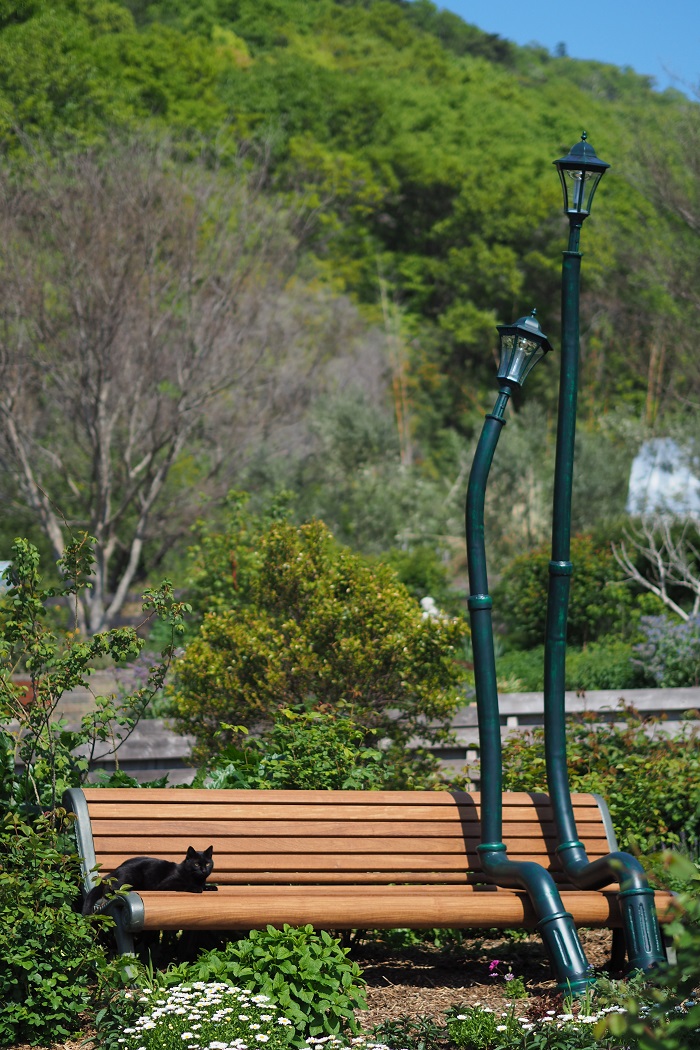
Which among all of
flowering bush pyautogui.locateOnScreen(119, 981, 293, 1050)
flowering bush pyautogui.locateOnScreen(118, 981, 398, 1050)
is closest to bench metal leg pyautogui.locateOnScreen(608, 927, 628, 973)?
flowering bush pyautogui.locateOnScreen(118, 981, 398, 1050)

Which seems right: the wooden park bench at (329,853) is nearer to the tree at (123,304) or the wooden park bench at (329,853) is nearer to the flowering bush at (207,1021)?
the flowering bush at (207,1021)

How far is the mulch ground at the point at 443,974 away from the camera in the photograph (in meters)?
4.54

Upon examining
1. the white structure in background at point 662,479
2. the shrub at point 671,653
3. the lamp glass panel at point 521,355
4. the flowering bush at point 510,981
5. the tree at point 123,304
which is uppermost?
the tree at point 123,304

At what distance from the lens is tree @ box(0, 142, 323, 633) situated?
46.7 feet

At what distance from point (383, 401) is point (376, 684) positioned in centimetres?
2659

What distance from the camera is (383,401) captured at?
111 ft

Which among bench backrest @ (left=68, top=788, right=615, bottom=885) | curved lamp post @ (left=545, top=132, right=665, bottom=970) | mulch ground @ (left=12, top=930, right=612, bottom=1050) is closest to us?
mulch ground @ (left=12, top=930, right=612, bottom=1050)

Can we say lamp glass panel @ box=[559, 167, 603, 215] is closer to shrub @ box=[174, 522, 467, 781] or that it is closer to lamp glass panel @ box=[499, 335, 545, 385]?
lamp glass panel @ box=[499, 335, 545, 385]

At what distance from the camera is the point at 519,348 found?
17.4 feet

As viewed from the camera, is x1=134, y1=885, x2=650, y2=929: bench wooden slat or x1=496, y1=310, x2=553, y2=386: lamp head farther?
x1=496, y1=310, x2=553, y2=386: lamp head

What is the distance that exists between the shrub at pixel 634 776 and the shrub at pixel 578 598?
7277 mm

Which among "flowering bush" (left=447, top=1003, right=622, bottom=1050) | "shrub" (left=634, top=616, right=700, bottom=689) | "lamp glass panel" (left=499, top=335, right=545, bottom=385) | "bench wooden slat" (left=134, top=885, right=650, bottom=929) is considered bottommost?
"flowering bush" (left=447, top=1003, right=622, bottom=1050)

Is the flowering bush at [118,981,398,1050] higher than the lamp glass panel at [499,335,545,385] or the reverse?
the reverse

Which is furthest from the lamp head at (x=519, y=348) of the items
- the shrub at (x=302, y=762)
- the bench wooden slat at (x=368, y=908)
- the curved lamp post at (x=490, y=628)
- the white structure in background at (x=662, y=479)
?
the white structure in background at (x=662, y=479)
